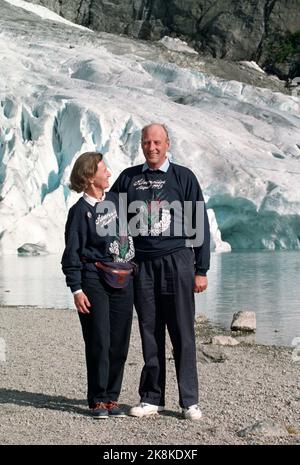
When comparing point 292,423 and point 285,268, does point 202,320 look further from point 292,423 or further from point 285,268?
point 285,268

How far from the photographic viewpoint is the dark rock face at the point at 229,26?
5753 centimetres

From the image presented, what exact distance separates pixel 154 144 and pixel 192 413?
1.54m

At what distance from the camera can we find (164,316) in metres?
5.06

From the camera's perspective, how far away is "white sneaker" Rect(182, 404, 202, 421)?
4.82 metres

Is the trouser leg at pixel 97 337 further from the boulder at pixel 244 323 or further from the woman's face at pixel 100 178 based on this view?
the boulder at pixel 244 323

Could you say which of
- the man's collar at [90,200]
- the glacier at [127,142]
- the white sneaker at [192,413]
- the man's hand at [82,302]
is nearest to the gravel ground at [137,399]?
the white sneaker at [192,413]

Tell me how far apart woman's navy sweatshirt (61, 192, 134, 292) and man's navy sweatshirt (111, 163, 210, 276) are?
122 mm

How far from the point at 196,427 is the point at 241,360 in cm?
277

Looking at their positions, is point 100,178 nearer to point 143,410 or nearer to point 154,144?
point 154,144

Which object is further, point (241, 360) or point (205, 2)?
point (205, 2)

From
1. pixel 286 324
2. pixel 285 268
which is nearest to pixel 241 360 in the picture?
pixel 286 324

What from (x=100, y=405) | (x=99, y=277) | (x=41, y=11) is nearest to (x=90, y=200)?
(x=99, y=277)

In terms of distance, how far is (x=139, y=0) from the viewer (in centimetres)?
5988

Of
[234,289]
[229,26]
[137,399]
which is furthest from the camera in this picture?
→ [229,26]
